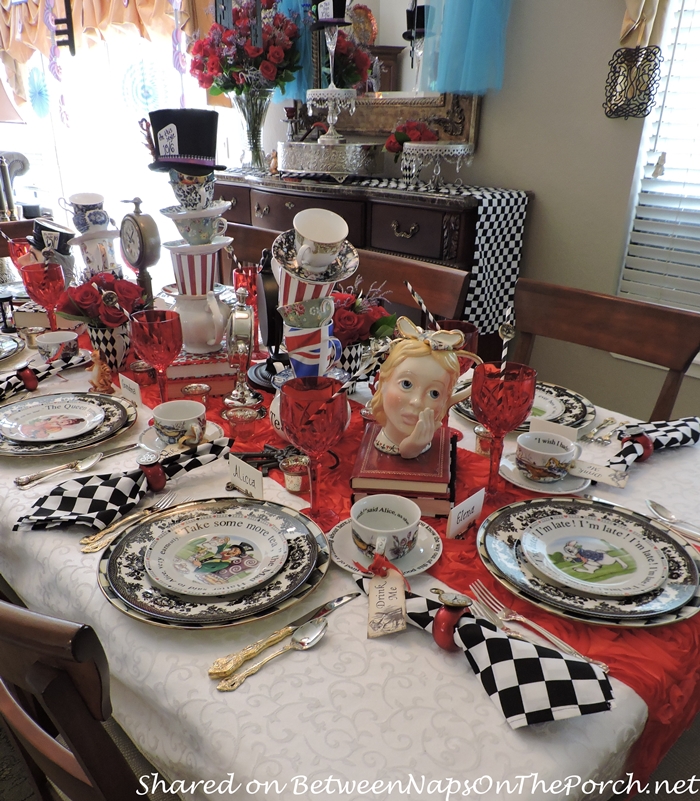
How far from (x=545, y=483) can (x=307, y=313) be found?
1.44 ft

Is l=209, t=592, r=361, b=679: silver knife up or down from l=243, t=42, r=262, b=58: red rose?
down

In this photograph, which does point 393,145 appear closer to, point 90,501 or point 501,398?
point 501,398

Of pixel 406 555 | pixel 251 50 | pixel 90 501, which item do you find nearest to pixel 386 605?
pixel 406 555

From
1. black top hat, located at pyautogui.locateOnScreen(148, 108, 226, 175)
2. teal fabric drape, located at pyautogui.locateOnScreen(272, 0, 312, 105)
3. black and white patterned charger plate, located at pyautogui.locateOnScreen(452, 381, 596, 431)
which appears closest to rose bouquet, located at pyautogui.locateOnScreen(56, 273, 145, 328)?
black top hat, located at pyautogui.locateOnScreen(148, 108, 226, 175)

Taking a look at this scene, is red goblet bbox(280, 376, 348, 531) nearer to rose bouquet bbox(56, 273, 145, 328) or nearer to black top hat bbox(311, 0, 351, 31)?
rose bouquet bbox(56, 273, 145, 328)

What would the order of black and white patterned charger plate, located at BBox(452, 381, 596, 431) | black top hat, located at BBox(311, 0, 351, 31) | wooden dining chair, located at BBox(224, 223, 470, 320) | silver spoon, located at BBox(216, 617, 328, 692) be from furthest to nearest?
black top hat, located at BBox(311, 0, 351, 31) < wooden dining chair, located at BBox(224, 223, 470, 320) < black and white patterned charger plate, located at BBox(452, 381, 596, 431) < silver spoon, located at BBox(216, 617, 328, 692)

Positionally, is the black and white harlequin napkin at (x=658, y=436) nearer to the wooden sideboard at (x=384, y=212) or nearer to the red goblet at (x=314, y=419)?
the red goblet at (x=314, y=419)

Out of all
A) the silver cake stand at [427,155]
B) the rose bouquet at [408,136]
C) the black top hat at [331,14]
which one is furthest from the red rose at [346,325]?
the black top hat at [331,14]

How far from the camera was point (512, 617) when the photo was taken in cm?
64

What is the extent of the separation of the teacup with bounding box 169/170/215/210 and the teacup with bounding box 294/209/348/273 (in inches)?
13.9

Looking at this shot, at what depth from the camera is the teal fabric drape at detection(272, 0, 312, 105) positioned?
259 centimetres

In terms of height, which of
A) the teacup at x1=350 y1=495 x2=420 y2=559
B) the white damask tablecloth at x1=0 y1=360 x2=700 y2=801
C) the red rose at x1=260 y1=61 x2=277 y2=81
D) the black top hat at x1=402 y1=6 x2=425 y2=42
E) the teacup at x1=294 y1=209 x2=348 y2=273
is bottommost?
the white damask tablecloth at x1=0 y1=360 x2=700 y2=801

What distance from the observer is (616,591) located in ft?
2.10

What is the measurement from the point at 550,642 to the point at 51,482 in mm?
692
